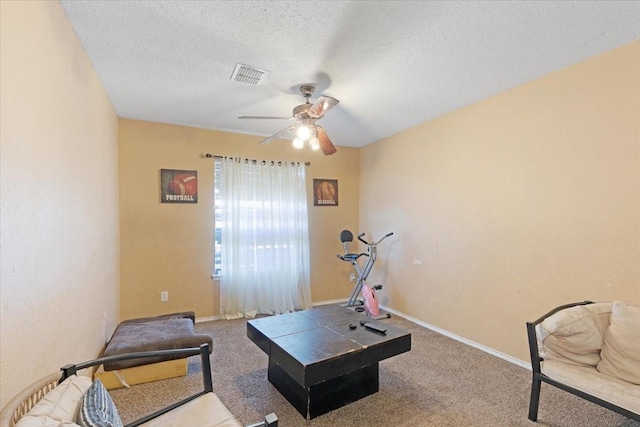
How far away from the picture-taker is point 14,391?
1190mm

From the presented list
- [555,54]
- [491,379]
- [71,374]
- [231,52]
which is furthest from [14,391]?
[555,54]

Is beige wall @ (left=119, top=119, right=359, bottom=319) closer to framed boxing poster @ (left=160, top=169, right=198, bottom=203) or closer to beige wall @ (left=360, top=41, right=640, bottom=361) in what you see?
framed boxing poster @ (left=160, top=169, right=198, bottom=203)

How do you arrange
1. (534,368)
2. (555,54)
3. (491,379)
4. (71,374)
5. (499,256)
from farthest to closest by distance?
(499,256)
(491,379)
(555,54)
(534,368)
(71,374)

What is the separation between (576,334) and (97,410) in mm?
2610

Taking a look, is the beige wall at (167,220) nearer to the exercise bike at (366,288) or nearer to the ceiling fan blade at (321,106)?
the exercise bike at (366,288)

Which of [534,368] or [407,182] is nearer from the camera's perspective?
[534,368]

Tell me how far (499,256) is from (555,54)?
176cm

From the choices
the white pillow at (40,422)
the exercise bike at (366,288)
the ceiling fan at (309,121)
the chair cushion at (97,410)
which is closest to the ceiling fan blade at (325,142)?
the ceiling fan at (309,121)

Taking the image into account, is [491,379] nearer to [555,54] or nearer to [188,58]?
[555,54]

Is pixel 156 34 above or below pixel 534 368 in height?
above

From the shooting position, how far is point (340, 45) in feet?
7.23

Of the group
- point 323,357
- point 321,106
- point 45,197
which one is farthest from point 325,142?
point 45,197

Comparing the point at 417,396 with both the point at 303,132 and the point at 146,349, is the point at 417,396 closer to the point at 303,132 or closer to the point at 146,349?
the point at 146,349

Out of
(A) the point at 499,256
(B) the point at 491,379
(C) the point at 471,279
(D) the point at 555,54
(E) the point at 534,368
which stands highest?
(D) the point at 555,54
